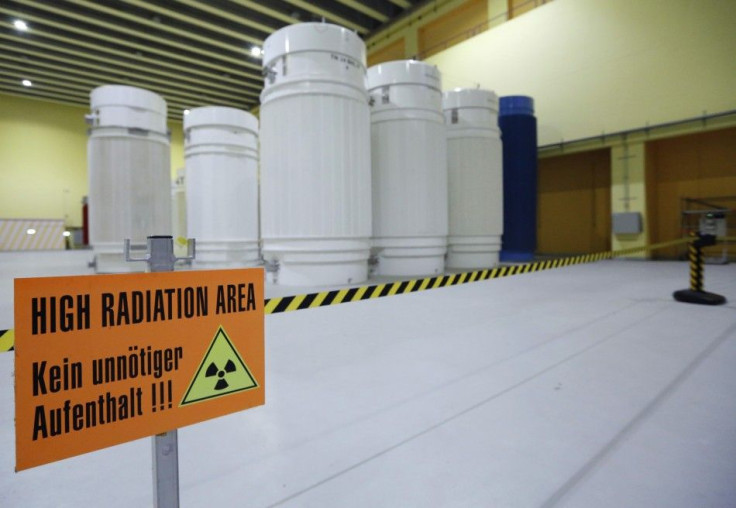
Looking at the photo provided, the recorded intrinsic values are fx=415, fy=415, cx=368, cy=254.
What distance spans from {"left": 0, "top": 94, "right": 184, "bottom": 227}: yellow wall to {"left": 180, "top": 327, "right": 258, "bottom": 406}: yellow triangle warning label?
2058 centimetres

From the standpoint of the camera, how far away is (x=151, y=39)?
12234 mm

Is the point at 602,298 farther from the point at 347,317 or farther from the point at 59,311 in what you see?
the point at 59,311

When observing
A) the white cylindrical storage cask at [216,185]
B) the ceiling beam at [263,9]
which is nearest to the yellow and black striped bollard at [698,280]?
the white cylindrical storage cask at [216,185]

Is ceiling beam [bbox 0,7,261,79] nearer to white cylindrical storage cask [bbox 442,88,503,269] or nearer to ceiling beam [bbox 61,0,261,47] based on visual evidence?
ceiling beam [bbox 61,0,261,47]

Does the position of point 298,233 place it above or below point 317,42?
below

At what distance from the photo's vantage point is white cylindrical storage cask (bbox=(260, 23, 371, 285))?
446 centimetres

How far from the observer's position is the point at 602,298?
13.6 feet

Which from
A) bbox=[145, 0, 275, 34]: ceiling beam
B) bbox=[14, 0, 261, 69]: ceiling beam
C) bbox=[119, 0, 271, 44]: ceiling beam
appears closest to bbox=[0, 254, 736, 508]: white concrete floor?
bbox=[145, 0, 275, 34]: ceiling beam

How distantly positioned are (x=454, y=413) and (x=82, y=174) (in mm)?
21090

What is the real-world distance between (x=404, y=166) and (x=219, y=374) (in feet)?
15.4

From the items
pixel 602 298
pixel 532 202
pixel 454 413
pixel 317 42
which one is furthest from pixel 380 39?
pixel 454 413

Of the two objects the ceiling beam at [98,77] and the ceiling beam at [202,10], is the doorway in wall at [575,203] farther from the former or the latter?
the ceiling beam at [98,77]

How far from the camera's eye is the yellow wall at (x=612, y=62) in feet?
24.9

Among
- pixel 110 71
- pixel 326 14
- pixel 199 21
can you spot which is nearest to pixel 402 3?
pixel 326 14
